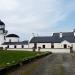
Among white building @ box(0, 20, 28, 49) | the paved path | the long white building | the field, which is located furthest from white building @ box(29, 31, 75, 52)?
→ the paved path

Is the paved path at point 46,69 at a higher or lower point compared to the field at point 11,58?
lower

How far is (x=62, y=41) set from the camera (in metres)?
108

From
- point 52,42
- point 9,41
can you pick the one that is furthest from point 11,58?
point 9,41

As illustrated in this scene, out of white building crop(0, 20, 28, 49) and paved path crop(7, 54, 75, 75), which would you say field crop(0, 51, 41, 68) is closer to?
paved path crop(7, 54, 75, 75)

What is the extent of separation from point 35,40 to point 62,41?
12.6 metres

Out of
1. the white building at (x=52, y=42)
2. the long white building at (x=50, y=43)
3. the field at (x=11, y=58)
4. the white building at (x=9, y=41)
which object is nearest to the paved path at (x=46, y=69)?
the field at (x=11, y=58)

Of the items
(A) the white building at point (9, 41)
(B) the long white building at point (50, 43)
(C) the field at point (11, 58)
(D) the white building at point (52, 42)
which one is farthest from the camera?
(A) the white building at point (9, 41)

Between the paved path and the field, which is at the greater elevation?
the field

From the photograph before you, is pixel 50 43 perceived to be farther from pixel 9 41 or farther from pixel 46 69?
pixel 46 69

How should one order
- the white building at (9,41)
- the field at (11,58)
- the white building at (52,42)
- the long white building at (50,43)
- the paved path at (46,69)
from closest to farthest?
the paved path at (46,69), the field at (11,58), the long white building at (50,43), the white building at (52,42), the white building at (9,41)

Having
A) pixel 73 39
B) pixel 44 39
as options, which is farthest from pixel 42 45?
pixel 73 39

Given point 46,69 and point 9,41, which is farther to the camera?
point 9,41

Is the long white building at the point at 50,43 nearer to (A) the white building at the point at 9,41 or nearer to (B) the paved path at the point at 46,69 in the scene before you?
(A) the white building at the point at 9,41

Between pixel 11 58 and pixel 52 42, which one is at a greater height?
pixel 52 42
